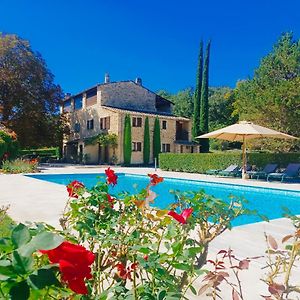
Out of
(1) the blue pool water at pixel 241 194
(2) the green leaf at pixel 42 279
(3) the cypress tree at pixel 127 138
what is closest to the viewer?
(2) the green leaf at pixel 42 279

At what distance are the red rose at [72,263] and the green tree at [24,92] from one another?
3275cm

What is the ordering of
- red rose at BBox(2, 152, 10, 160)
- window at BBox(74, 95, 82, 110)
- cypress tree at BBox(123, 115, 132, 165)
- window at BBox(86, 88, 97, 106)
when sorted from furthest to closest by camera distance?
window at BBox(74, 95, 82, 110)
window at BBox(86, 88, 97, 106)
cypress tree at BBox(123, 115, 132, 165)
red rose at BBox(2, 152, 10, 160)

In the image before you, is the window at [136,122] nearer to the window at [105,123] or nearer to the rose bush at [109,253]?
the window at [105,123]

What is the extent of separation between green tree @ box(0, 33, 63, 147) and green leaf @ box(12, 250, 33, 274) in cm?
3278

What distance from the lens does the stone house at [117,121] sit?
33.8 meters

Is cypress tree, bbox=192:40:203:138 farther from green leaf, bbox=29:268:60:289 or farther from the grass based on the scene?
green leaf, bbox=29:268:60:289

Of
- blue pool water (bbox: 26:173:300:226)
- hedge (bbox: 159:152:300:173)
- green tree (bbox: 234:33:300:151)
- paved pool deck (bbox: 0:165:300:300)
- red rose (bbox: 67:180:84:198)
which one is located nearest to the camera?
red rose (bbox: 67:180:84:198)

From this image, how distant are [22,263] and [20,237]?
0.26 feet

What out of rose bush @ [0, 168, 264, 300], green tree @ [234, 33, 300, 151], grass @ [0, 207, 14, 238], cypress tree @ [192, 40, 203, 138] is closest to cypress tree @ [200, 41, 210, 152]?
cypress tree @ [192, 40, 203, 138]

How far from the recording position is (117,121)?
32.8 meters

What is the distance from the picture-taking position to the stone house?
33.8 metres

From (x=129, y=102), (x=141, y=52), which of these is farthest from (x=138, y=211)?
(x=141, y=52)

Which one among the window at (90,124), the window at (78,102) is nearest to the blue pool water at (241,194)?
the window at (90,124)

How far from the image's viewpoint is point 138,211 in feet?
7.45
